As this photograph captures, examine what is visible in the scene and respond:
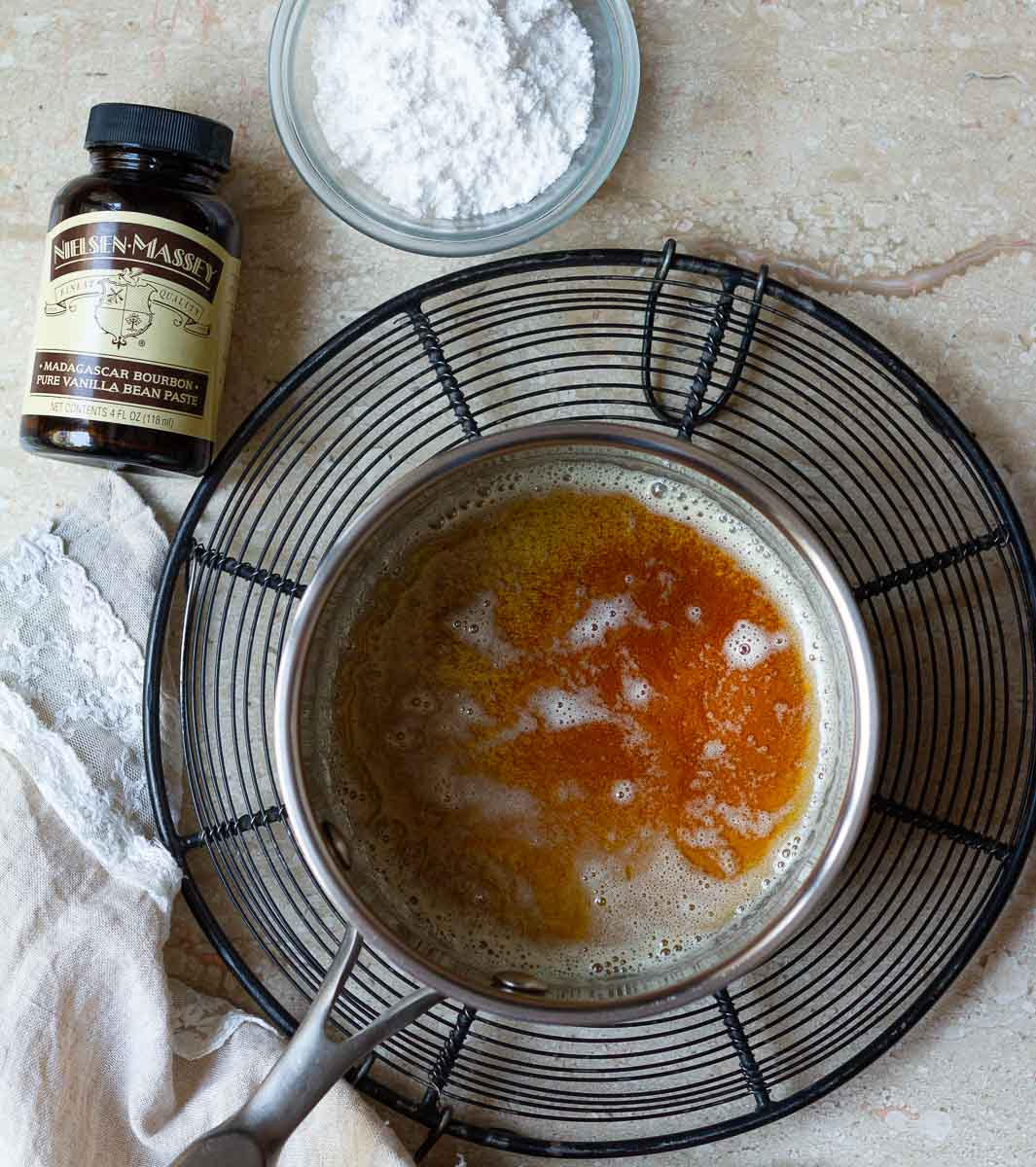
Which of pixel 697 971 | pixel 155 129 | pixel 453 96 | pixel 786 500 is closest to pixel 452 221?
pixel 453 96

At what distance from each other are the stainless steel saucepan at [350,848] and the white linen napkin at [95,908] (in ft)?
0.73

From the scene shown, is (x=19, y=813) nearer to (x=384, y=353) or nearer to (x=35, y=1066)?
(x=35, y=1066)

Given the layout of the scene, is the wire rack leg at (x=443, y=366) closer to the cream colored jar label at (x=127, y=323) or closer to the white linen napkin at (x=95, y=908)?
the cream colored jar label at (x=127, y=323)

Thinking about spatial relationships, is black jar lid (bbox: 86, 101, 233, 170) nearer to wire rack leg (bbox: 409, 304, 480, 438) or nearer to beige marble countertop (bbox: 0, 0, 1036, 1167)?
beige marble countertop (bbox: 0, 0, 1036, 1167)

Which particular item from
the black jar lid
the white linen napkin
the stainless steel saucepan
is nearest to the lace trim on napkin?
the white linen napkin

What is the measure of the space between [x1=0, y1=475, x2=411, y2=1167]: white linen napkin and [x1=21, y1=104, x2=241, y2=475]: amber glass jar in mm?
105

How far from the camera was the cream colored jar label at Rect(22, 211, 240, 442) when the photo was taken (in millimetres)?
867

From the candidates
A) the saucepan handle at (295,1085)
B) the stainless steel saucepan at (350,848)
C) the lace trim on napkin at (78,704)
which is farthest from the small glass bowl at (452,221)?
the saucepan handle at (295,1085)

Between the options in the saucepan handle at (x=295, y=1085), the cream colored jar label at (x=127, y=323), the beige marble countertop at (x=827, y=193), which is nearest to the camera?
the saucepan handle at (x=295, y=1085)

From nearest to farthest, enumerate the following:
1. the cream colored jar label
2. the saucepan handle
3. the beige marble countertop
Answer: the saucepan handle, the cream colored jar label, the beige marble countertop

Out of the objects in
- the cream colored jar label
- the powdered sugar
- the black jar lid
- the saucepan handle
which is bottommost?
the saucepan handle

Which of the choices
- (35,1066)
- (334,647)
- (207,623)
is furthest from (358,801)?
(35,1066)

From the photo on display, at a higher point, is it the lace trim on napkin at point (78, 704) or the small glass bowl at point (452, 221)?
the small glass bowl at point (452, 221)

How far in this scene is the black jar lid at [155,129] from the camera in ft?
2.92
